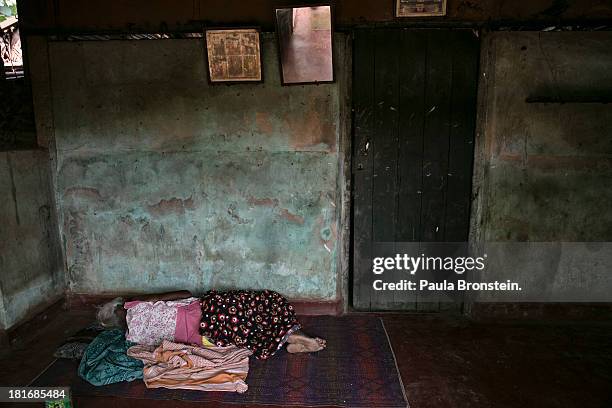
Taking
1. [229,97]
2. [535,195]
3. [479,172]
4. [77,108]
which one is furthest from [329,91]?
[77,108]

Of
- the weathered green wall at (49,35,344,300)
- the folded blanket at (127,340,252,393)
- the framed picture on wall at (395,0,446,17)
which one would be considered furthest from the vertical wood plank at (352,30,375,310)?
the folded blanket at (127,340,252,393)

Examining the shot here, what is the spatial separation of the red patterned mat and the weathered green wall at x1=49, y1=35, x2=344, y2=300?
744 millimetres

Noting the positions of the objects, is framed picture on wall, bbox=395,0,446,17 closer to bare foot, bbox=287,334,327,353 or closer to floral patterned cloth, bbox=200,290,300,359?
floral patterned cloth, bbox=200,290,300,359

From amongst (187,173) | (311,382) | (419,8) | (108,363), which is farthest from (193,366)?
(419,8)

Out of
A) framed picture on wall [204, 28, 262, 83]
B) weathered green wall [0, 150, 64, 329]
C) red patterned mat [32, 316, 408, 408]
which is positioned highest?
framed picture on wall [204, 28, 262, 83]

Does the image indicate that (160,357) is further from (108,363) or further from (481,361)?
(481,361)

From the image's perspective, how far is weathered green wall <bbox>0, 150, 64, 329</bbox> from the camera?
295cm

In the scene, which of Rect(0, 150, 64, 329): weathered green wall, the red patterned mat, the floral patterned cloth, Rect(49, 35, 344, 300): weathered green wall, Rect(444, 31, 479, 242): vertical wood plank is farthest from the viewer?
Rect(49, 35, 344, 300): weathered green wall

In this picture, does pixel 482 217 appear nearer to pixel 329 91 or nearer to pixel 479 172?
pixel 479 172

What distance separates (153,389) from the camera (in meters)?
2.51

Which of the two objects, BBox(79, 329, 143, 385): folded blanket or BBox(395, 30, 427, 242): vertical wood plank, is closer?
BBox(79, 329, 143, 385): folded blanket

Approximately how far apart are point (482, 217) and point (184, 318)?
2597 mm

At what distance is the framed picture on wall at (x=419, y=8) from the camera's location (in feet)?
10.0

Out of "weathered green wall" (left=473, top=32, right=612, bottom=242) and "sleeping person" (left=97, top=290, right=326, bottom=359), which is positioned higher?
"weathered green wall" (left=473, top=32, right=612, bottom=242)
